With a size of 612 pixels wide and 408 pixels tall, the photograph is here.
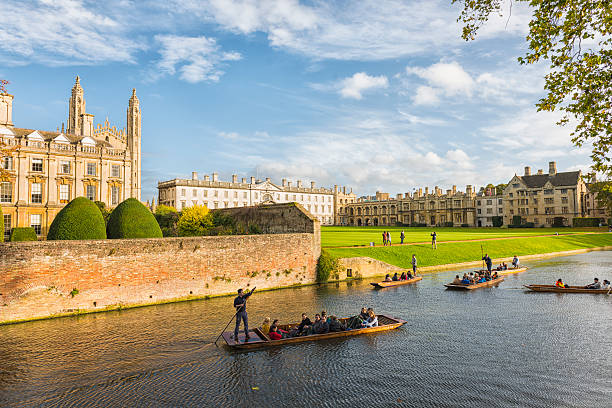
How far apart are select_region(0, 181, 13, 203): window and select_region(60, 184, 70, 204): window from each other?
4554mm

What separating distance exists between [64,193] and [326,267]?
111 feet

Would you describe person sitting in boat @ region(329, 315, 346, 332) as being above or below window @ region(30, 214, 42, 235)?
below

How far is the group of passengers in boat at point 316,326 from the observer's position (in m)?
13.6

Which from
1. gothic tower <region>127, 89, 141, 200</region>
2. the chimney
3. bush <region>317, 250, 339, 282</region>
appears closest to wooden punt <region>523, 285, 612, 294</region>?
bush <region>317, 250, 339, 282</region>

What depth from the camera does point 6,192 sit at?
40719 mm

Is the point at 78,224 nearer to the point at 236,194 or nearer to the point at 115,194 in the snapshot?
the point at 115,194

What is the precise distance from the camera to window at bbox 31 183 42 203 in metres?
42.4

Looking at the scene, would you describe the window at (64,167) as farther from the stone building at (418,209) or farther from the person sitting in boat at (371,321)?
the stone building at (418,209)

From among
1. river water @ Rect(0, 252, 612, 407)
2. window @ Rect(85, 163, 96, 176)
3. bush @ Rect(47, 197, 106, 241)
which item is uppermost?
window @ Rect(85, 163, 96, 176)

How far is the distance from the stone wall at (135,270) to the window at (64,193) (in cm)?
3039

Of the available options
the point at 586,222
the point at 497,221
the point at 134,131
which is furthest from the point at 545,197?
the point at 134,131

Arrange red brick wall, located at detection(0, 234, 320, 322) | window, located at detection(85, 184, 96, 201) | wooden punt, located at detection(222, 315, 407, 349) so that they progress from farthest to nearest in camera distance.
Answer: window, located at detection(85, 184, 96, 201), red brick wall, located at detection(0, 234, 320, 322), wooden punt, located at detection(222, 315, 407, 349)

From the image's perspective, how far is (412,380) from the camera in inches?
402

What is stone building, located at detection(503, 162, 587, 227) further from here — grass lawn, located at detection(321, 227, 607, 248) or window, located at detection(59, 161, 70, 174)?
window, located at detection(59, 161, 70, 174)
